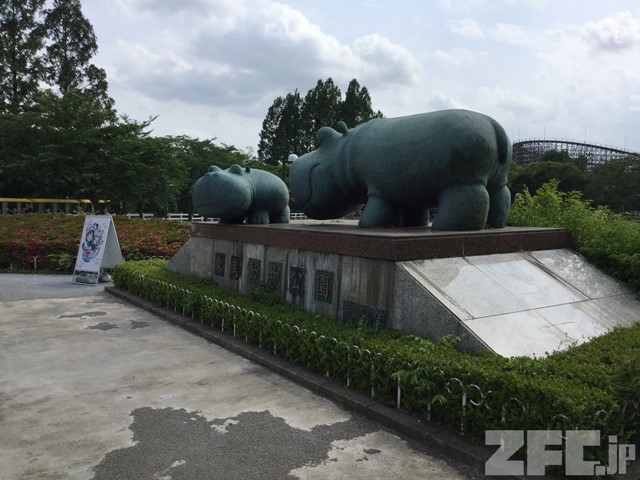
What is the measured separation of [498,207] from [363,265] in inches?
113

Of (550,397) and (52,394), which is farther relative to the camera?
(52,394)

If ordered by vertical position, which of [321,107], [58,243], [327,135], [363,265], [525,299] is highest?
[321,107]

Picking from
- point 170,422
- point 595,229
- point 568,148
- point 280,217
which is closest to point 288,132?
point 280,217

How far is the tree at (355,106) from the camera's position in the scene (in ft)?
112

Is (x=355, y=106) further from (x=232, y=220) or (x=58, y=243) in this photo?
(x=232, y=220)

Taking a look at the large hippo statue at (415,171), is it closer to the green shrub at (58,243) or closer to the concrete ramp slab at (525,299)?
the concrete ramp slab at (525,299)

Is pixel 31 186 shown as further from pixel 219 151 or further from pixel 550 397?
pixel 550 397

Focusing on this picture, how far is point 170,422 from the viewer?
4398mm

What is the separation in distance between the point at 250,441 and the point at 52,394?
7.40 ft

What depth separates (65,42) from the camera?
31.6 metres

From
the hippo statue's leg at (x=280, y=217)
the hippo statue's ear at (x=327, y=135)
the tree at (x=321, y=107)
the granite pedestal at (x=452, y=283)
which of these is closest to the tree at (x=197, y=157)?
the tree at (x=321, y=107)

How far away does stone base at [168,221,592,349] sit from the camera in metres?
5.52

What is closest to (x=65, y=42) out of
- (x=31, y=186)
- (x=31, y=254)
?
(x=31, y=186)

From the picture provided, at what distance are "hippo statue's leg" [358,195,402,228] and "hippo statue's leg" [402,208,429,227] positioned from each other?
56 cm
